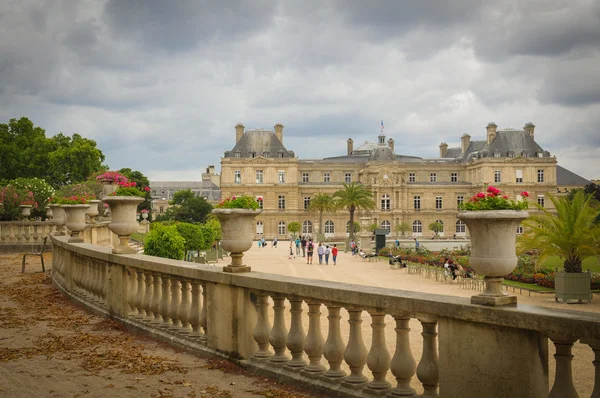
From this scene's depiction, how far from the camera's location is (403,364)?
437 cm

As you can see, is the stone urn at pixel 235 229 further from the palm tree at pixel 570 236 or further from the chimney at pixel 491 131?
the chimney at pixel 491 131

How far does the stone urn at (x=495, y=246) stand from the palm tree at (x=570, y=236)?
1859 centimetres

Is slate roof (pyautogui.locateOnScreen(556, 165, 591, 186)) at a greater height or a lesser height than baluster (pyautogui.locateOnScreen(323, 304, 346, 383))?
greater

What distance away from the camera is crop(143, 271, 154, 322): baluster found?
735 centimetres

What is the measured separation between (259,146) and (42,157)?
3123 centimetres

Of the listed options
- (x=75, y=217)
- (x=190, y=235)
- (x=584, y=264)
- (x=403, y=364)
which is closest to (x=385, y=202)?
(x=584, y=264)

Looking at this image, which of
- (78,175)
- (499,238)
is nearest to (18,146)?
(78,175)

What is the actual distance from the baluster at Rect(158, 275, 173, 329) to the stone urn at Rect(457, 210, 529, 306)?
13.4 feet

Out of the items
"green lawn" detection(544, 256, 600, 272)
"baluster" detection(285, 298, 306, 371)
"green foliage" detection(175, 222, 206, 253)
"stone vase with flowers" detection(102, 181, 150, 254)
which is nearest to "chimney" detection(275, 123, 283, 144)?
"green lawn" detection(544, 256, 600, 272)

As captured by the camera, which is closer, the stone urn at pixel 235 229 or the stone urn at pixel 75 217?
the stone urn at pixel 235 229

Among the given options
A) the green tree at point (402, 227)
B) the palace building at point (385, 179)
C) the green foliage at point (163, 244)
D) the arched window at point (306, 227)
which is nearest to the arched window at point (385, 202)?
the palace building at point (385, 179)

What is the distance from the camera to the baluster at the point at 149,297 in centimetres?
735

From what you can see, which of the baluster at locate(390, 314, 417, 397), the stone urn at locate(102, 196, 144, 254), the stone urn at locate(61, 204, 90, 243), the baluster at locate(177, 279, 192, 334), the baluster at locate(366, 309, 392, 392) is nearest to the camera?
the baluster at locate(390, 314, 417, 397)

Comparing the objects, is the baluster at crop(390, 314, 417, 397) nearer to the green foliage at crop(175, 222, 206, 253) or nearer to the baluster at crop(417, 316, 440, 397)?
the baluster at crop(417, 316, 440, 397)
